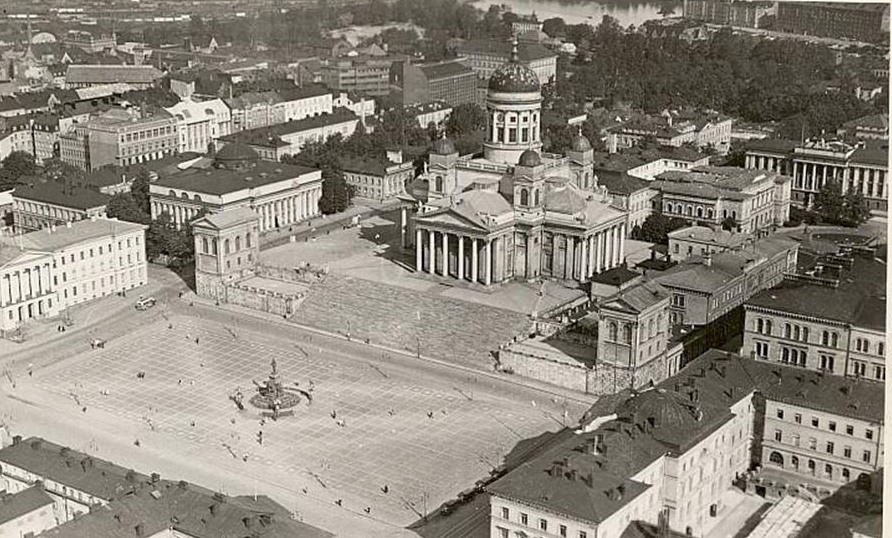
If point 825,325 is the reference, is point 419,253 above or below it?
below

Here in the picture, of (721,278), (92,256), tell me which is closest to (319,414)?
(721,278)

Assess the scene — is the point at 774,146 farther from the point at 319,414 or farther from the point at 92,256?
the point at 92,256

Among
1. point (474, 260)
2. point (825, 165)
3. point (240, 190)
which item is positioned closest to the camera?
point (474, 260)

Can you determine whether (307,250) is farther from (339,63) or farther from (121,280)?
(339,63)

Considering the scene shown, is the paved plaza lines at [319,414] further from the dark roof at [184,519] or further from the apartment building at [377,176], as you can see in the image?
the apartment building at [377,176]

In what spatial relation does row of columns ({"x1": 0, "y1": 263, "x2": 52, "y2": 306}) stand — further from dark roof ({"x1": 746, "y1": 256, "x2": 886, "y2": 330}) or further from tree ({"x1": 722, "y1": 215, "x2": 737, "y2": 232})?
tree ({"x1": 722, "y1": 215, "x2": 737, "y2": 232})

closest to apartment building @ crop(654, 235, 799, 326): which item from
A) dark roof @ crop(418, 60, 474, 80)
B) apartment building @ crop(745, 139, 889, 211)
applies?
apartment building @ crop(745, 139, 889, 211)
